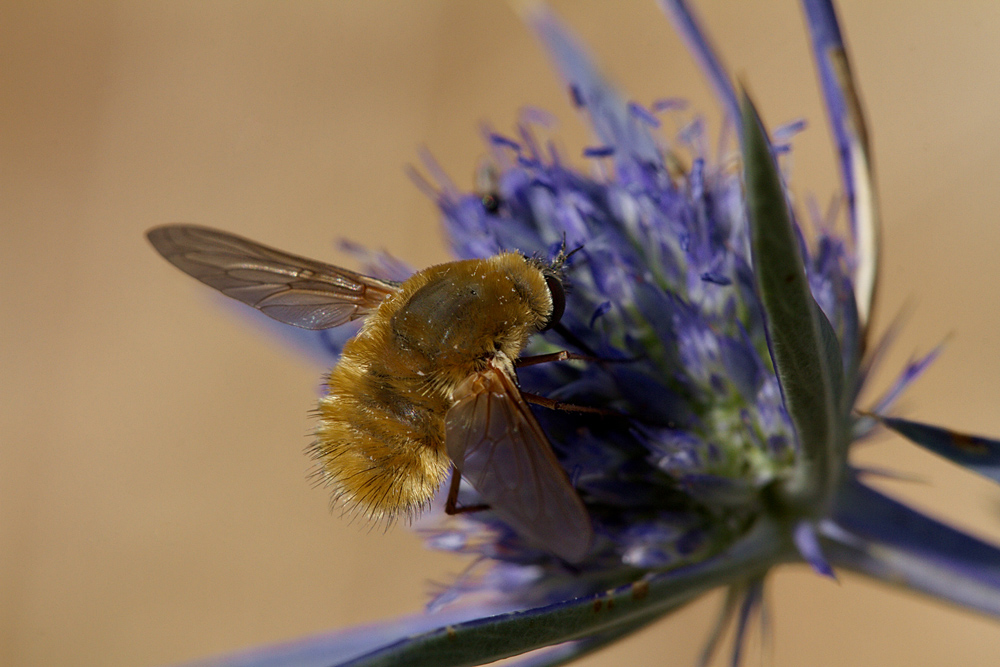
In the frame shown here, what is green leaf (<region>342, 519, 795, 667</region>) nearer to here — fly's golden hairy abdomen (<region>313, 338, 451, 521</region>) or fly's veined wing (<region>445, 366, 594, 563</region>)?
fly's veined wing (<region>445, 366, 594, 563</region>)

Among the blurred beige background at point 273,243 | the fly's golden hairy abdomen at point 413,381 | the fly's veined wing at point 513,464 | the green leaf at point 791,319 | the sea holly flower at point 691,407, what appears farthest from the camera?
the blurred beige background at point 273,243

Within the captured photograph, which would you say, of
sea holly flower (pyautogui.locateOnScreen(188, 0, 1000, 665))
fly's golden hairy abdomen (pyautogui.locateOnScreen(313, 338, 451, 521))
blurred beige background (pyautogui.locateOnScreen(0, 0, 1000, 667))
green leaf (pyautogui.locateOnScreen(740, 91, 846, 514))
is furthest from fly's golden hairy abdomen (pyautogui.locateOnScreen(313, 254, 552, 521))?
blurred beige background (pyautogui.locateOnScreen(0, 0, 1000, 667))

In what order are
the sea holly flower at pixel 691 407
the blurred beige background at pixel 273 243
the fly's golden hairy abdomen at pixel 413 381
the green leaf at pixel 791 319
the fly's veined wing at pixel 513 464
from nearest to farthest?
the green leaf at pixel 791 319, the fly's veined wing at pixel 513 464, the fly's golden hairy abdomen at pixel 413 381, the sea holly flower at pixel 691 407, the blurred beige background at pixel 273 243

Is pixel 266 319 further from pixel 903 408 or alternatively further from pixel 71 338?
pixel 71 338

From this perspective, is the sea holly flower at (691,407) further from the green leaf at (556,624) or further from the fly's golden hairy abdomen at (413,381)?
the fly's golden hairy abdomen at (413,381)

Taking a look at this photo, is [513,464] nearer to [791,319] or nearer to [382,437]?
[382,437]

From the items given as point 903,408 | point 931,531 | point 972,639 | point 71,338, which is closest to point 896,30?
point 972,639

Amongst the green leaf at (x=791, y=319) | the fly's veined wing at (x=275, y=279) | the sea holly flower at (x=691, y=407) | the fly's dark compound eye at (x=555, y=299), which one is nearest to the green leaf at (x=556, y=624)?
the sea holly flower at (x=691, y=407)
